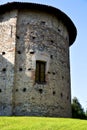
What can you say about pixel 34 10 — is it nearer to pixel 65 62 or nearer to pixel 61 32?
pixel 61 32

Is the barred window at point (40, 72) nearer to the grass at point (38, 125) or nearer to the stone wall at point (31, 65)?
the stone wall at point (31, 65)

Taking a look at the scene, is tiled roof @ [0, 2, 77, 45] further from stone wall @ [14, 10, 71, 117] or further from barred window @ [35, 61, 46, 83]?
barred window @ [35, 61, 46, 83]

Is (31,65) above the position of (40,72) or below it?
above

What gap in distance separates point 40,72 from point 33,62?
0.88 m

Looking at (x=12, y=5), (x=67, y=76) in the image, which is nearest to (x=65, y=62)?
(x=67, y=76)

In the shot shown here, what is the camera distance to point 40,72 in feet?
64.1

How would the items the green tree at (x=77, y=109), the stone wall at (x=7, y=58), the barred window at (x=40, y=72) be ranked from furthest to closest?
the green tree at (x=77, y=109)
the barred window at (x=40, y=72)
the stone wall at (x=7, y=58)

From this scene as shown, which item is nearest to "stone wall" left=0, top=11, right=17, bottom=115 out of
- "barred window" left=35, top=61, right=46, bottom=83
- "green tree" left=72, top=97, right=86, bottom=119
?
"barred window" left=35, top=61, right=46, bottom=83

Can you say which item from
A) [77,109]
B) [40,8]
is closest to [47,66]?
[40,8]

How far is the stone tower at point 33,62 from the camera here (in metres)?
18.5

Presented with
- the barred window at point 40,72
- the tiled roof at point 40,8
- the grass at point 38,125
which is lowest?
the grass at point 38,125

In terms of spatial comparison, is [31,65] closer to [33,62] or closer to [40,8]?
[33,62]

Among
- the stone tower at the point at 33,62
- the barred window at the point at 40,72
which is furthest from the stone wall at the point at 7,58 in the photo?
the barred window at the point at 40,72

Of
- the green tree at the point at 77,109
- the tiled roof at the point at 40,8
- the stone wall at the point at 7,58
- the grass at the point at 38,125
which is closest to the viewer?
the grass at the point at 38,125
